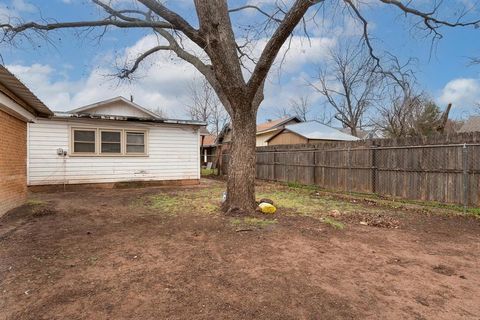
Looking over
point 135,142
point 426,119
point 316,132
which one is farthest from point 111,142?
point 426,119

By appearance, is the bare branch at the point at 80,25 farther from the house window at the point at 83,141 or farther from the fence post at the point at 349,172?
the fence post at the point at 349,172

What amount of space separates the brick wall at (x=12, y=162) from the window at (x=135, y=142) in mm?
4929

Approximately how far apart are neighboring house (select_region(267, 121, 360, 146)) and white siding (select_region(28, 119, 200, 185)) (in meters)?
8.47

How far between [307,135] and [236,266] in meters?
16.9

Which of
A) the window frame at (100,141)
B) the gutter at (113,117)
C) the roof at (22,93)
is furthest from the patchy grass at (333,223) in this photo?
the window frame at (100,141)

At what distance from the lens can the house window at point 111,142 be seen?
12.3 metres

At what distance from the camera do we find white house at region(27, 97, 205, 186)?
37.3 ft

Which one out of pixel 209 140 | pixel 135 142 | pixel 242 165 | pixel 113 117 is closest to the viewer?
pixel 242 165

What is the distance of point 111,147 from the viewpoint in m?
12.5

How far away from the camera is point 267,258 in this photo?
4145mm

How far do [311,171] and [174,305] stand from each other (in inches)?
435

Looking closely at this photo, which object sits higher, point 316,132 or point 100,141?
point 316,132

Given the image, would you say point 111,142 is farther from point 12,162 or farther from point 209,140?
point 209,140

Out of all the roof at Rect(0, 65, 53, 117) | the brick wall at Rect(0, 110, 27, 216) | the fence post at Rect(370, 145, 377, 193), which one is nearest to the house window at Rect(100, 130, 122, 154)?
the roof at Rect(0, 65, 53, 117)
